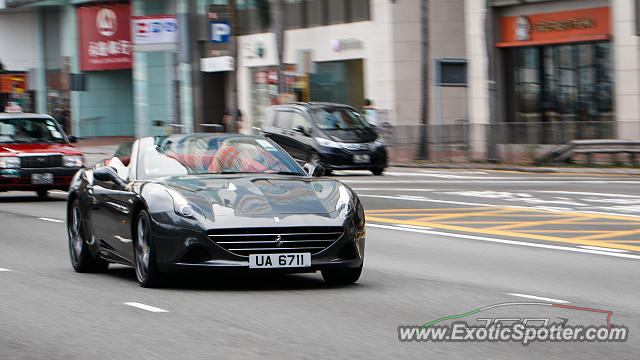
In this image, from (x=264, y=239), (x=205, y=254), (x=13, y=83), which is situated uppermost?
(x=13, y=83)

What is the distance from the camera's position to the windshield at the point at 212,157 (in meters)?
10.2

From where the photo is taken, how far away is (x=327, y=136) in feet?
92.3

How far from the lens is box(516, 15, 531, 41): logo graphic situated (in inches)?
1499

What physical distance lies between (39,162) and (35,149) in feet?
1.12

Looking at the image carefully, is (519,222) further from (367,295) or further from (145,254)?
(145,254)

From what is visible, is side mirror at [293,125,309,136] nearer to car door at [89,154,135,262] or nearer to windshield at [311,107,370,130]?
windshield at [311,107,370,130]

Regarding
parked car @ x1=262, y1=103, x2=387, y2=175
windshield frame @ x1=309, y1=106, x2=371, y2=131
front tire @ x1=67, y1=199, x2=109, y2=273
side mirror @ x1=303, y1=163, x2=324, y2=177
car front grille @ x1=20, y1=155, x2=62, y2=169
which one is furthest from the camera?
windshield frame @ x1=309, y1=106, x2=371, y2=131

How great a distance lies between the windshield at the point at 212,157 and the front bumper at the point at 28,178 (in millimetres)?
11254

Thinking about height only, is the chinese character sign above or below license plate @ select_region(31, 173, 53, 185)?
above

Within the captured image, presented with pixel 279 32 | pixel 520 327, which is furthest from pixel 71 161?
pixel 279 32

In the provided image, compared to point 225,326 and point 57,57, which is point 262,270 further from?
point 57,57

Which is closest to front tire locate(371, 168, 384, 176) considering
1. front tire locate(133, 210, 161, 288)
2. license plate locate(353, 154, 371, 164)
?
license plate locate(353, 154, 371, 164)

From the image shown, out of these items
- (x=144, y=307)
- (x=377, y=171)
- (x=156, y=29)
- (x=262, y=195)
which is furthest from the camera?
(x=156, y=29)

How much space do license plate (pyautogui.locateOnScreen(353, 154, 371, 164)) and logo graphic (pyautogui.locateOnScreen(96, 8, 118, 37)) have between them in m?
38.8
